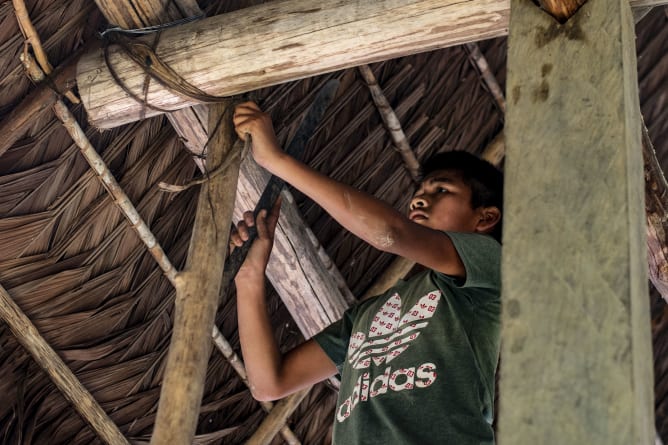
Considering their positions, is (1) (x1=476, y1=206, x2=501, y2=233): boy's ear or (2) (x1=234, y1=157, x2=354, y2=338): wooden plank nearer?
(1) (x1=476, y1=206, x2=501, y2=233): boy's ear

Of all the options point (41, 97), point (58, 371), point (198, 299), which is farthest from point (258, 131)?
point (58, 371)

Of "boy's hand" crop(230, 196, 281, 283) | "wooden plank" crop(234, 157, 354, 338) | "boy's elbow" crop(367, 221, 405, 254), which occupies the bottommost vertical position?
"wooden plank" crop(234, 157, 354, 338)

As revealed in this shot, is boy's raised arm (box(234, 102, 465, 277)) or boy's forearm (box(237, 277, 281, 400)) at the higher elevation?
boy's raised arm (box(234, 102, 465, 277))

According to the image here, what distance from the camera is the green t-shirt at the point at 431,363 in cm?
165

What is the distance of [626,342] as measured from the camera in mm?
1062

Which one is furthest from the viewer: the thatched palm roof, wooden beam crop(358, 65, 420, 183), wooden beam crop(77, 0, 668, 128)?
wooden beam crop(358, 65, 420, 183)

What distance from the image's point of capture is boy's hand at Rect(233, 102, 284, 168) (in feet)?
6.63

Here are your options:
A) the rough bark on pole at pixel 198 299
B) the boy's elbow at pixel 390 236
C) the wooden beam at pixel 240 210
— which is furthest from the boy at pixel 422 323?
the wooden beam at pixel 240 210

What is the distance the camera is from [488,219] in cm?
213

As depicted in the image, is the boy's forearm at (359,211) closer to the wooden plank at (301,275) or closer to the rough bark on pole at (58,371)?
the wooden plank at (301,275)

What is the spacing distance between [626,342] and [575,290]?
3.7 inches

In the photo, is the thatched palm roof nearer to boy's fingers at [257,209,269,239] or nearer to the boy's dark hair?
boy's fingers at [257,209,269,239]

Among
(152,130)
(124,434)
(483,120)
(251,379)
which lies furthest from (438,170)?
(124,434)

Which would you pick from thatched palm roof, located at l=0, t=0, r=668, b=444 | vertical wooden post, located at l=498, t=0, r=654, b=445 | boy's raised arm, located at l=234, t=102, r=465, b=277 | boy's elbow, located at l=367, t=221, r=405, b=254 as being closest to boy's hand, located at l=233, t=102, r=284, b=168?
→ boy's raised arm, located at l=234, t=102, r=465, b=277
